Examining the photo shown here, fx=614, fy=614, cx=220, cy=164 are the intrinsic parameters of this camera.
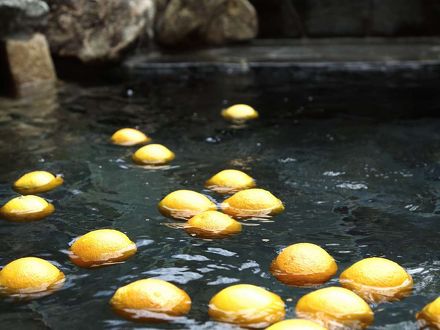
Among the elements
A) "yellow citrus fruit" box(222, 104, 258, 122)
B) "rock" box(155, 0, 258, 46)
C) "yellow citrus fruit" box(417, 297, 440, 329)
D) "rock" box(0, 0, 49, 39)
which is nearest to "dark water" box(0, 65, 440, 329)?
"yellow citrus fruit" box(417, 297, 440, 329)

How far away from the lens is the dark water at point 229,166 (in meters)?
2.71

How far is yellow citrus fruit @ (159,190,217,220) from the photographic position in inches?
137

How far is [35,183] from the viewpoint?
3977 mm

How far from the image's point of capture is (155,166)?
14.6ft

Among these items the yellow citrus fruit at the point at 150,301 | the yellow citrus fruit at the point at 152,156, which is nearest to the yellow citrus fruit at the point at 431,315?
the yellow citrus fruit at the point at 150,301

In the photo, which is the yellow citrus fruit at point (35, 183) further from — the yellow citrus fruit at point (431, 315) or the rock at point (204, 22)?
the rock at point (204, 22)

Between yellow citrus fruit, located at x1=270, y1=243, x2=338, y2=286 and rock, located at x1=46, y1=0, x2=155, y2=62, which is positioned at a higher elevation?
rock, located at x1=46, y1=0, x2=155, y2=62

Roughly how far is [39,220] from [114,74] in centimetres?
492

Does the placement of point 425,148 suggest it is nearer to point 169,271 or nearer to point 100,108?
point 169,271

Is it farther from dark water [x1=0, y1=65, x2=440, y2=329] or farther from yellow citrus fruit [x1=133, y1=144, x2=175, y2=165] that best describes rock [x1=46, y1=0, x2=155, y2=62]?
yellow citrus fruit [x1=133, y1=144, x2=175, y2=165]

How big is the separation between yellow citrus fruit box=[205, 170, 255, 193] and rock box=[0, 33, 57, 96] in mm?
3755

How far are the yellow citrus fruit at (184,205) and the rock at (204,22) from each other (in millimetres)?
6157

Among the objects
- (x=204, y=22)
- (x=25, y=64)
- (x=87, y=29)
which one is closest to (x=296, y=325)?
(x=25, y=64)

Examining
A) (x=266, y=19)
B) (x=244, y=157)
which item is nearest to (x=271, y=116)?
(x=244, y=157)
